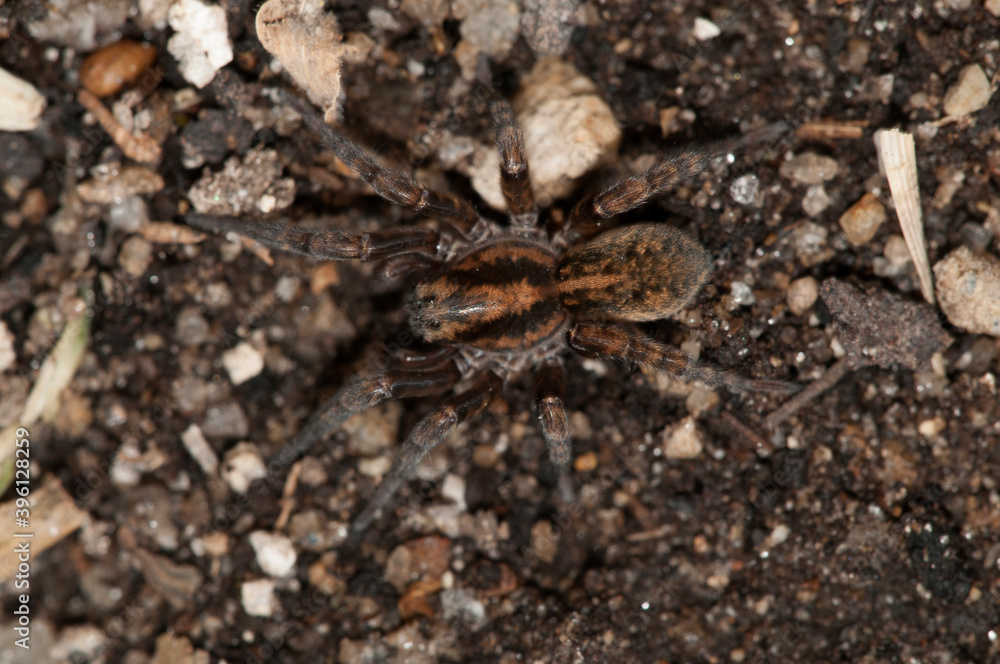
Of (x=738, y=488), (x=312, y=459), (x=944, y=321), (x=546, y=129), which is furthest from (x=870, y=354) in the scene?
(x=312, y=459)

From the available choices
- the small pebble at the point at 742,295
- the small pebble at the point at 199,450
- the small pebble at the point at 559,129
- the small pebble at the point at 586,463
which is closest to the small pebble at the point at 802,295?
the small pebble at the point at 742,295

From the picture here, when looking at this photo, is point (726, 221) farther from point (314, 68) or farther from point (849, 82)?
point (314, 68)

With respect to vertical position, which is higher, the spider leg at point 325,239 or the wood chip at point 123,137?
the wood chip at point 123,137

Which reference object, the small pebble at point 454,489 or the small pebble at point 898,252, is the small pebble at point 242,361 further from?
the small pebble at point 898,252

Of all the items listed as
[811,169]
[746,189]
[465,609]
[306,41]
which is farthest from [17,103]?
[811,169]

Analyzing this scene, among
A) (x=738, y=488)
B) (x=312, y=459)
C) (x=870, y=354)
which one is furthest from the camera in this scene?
(x=312, y=459)

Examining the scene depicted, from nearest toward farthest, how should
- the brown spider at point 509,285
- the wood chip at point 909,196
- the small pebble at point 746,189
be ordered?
the brown spider at point 509,285, the wood chip at point 909,196, the small pebble at point 746,189
